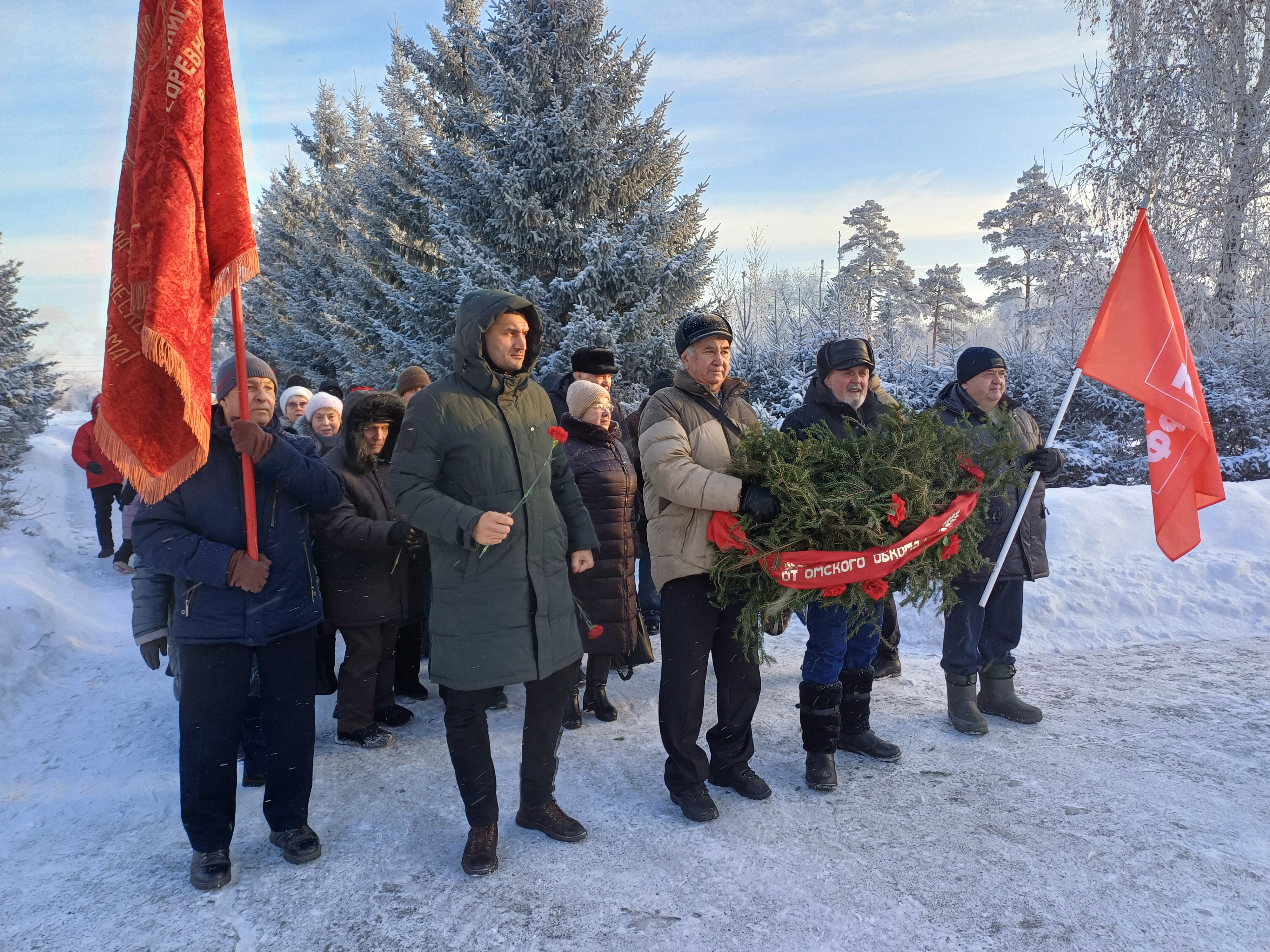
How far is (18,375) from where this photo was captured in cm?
1631

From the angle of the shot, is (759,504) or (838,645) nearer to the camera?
(759,504)

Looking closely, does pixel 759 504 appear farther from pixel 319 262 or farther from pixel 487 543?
pixel 319 262

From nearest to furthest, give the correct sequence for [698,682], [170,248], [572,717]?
1. [170,248]
2. [698,682]
3. [572,717]

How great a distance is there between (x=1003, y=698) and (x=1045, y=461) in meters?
1.46

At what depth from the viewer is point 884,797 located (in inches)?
146

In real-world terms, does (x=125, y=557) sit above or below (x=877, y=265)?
below

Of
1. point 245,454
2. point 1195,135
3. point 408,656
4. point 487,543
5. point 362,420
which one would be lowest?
point 408,656

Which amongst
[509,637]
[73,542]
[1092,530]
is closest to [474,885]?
[509,637]

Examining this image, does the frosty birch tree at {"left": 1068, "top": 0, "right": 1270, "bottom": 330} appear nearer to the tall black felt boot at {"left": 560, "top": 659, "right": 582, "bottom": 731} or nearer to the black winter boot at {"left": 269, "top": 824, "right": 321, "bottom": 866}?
the tall black felt boot at {"left": 560, "top": 659, "right": 582, "bottom": 731}

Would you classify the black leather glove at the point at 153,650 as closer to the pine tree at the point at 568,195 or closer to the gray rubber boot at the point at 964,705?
the gray rubber boot at the point at 964,705

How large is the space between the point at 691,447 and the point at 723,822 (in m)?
1.74

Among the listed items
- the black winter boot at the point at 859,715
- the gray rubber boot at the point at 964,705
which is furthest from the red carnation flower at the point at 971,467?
the gray rubber boot at the point at 964,705

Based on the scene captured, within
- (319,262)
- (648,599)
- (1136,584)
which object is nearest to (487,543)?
(648,599)

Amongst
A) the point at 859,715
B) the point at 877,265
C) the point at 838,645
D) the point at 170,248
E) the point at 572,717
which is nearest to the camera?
the point at 170,248
